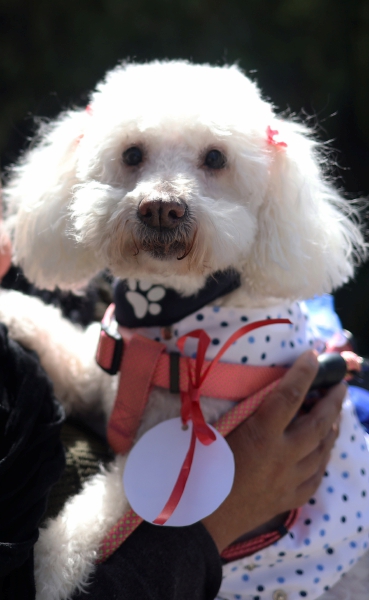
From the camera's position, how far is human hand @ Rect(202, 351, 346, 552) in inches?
34.2

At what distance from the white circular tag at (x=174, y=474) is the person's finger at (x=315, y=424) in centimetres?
15

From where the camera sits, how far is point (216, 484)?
0.82 metres

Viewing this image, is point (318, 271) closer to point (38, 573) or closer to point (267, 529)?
point (267, 529)

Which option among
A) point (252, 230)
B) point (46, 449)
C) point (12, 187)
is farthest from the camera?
point (12, 187)

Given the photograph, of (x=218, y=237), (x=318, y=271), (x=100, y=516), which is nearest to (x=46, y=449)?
(x=100, y=516)

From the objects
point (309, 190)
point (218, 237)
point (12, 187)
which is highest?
point (309, 190)

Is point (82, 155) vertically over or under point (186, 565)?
over

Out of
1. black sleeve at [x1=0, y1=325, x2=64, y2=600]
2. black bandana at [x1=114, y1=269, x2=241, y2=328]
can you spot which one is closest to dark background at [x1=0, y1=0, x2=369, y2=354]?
black bandana at [x1=114, y1=269, x2=241, y2=328]

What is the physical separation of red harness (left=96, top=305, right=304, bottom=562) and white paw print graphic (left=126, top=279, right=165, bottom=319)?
53 mm

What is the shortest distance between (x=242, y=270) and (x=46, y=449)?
444mm

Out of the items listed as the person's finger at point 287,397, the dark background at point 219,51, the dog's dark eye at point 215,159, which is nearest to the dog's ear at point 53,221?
the dog's dark eye at point 215,159

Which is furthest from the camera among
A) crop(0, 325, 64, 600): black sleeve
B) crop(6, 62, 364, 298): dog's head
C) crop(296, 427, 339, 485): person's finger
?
crop(296, 427, 339, 485): person's finger

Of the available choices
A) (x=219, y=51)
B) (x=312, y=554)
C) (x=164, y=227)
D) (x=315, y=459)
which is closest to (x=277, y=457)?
(x=315, y=459)

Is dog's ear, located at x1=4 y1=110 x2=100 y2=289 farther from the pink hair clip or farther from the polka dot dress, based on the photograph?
the polka dot dress
